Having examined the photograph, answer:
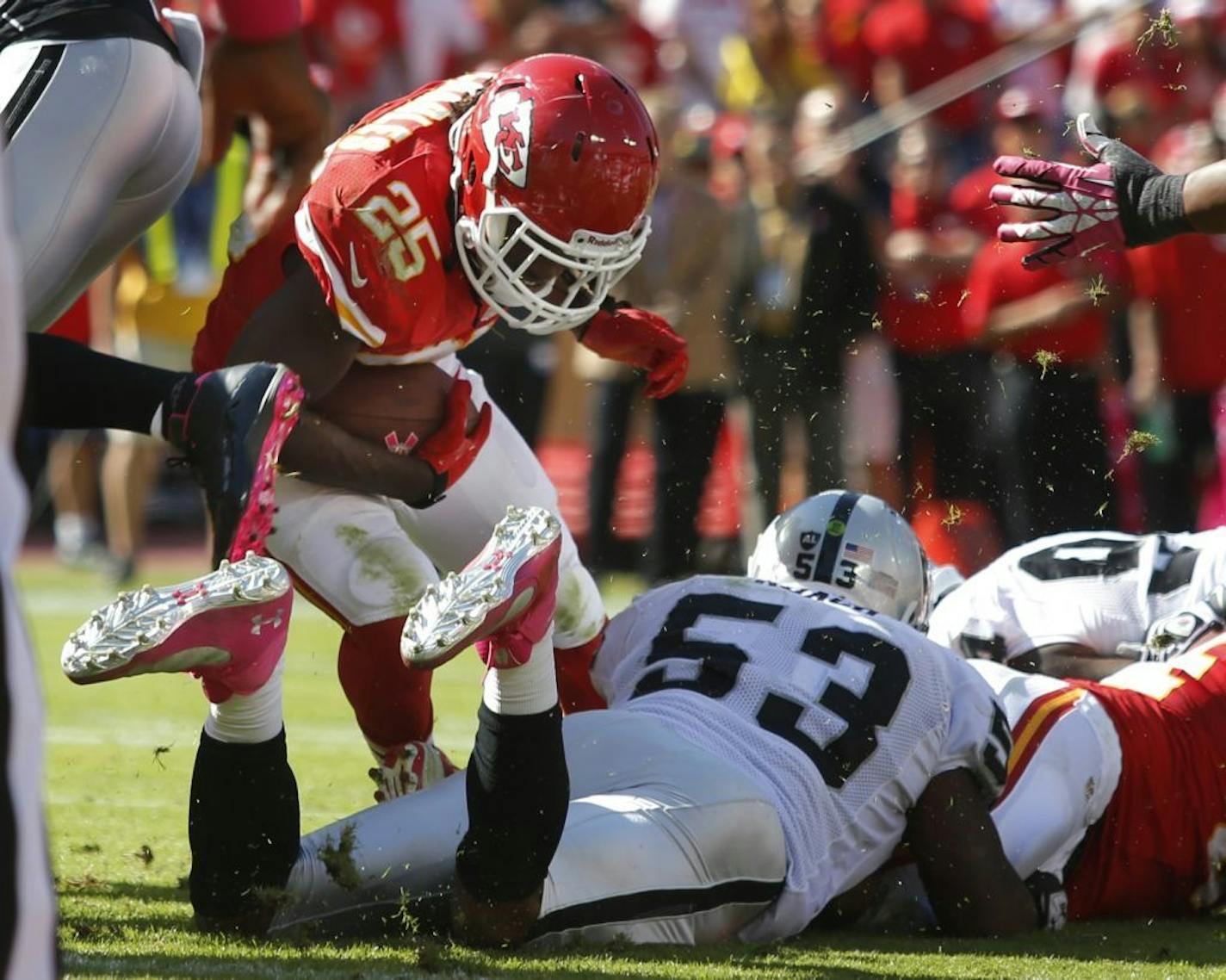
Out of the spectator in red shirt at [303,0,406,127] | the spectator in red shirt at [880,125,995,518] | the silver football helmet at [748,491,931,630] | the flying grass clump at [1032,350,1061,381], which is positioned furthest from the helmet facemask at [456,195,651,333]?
the spectator in red shirt at [303,0,406,127]

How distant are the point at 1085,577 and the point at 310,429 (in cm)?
159

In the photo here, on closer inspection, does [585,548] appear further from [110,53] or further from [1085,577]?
[110,53]

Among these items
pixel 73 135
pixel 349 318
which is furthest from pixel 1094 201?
pixel 73 135

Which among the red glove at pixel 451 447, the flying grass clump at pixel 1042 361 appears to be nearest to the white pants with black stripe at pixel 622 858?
the red glove at pixel 451 447

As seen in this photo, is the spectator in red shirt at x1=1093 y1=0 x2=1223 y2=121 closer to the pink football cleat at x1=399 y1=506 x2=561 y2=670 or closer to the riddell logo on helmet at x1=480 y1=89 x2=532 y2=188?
the riddell logo on helmet at x1=480 y1=89 x2=532 y2=188

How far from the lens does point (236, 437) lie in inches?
114

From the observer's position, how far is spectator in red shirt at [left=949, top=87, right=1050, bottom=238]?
20.1 feet

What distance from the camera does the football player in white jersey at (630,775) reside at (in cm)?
263

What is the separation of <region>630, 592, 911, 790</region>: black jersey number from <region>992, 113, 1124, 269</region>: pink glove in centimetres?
100

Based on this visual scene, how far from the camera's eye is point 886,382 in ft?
24.2

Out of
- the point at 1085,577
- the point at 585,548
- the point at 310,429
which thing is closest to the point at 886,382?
the point at 585,548

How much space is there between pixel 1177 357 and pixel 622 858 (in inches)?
184

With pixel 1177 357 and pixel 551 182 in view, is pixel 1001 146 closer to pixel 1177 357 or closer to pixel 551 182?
pixel 1177 357

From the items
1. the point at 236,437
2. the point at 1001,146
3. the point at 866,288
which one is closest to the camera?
the point at 236,437
